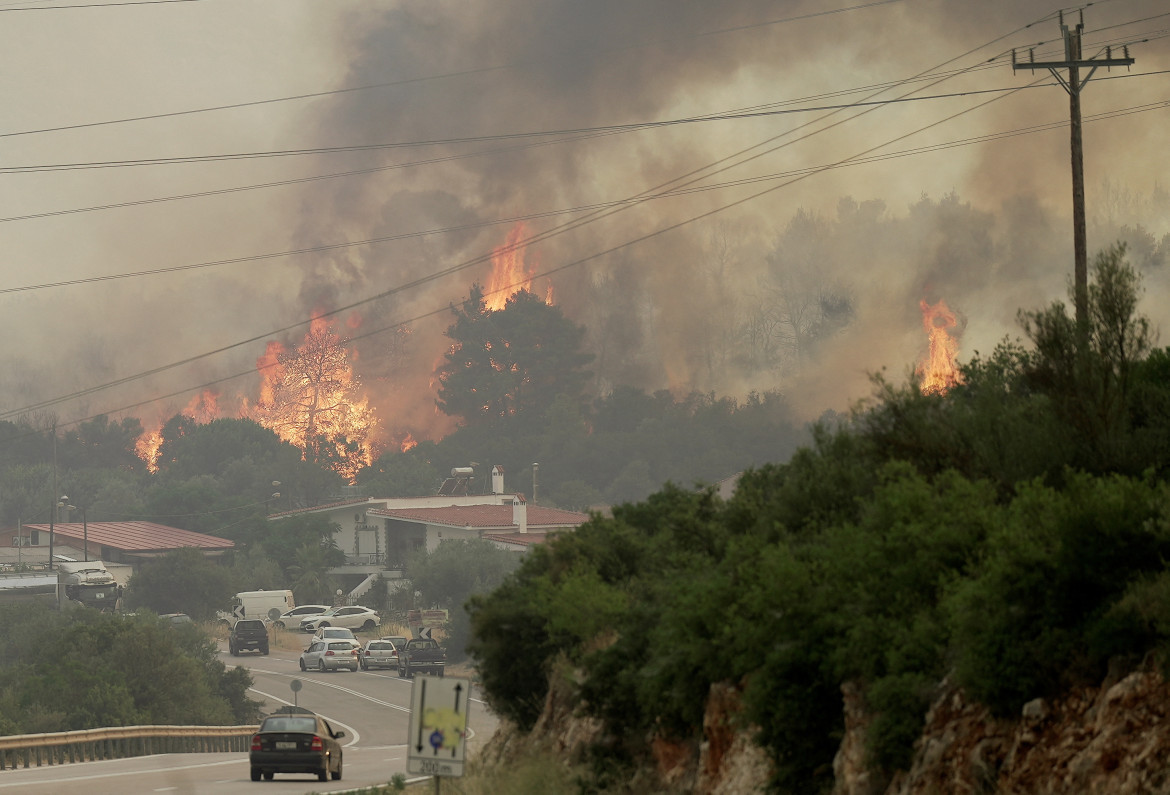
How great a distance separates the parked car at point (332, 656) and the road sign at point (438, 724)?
50559mm

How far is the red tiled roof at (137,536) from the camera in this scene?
94.8 m

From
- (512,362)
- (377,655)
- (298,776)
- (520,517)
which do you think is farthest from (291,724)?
(512,362)

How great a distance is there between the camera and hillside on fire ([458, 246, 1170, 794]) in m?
9.94

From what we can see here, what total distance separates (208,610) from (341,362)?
80881 mm

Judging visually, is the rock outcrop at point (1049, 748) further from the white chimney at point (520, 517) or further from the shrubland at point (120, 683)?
the white chimney at point (520, 517)

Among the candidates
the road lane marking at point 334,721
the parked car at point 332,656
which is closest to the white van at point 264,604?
the parked car at point 332,656

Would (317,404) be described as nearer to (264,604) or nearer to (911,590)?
(264,604)

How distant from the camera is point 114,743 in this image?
3975 cm

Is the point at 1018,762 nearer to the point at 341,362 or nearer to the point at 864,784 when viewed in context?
the point at 864,784

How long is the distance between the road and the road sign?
11049 millimetres

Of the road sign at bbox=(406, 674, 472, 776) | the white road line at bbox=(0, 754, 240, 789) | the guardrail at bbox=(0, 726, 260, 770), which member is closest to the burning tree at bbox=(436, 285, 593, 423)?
the guardrail at bbox=(0, 726, 260, 770)

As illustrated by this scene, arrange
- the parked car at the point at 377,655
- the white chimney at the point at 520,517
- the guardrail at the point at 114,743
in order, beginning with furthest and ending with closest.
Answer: the white chimney at the point at 520,517 → the parked car at the point at 377,655 → the guardrail at the point at 114,743

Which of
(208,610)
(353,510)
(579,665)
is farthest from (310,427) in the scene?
(579,665)

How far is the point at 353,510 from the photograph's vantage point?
9769 cm
